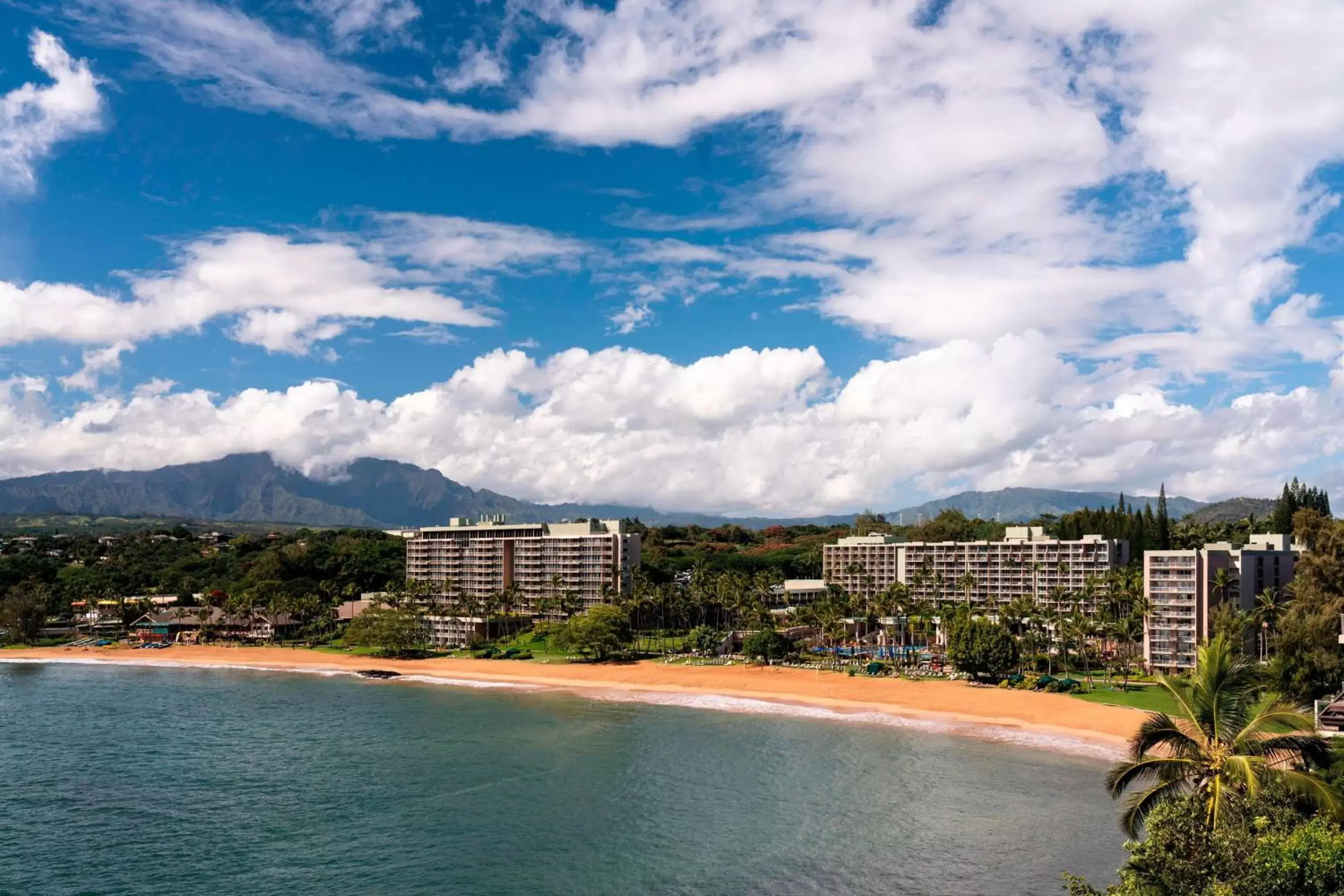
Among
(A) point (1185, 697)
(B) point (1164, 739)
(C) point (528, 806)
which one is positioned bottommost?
(C) point (528, 806)

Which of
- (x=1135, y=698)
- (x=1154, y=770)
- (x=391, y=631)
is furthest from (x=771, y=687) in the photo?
(x=1154, y=770)

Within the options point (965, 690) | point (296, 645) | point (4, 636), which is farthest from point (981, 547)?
point (4, 636)

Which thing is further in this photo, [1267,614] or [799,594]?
[799,594]

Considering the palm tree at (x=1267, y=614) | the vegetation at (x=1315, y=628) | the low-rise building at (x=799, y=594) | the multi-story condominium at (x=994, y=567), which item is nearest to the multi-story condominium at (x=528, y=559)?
the low-rise building at (x=799, y=594)

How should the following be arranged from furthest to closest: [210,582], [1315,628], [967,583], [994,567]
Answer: [210,582]
[994,567]
[967,583]
[1315,628]

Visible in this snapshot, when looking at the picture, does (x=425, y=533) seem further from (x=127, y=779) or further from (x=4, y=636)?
(x=127, y=779)

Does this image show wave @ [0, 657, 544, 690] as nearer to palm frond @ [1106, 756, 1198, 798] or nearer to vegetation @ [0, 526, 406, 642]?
vegetation @ [0, 526, 406, 642]

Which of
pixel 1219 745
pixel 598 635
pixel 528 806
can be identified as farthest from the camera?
pixel 598 635

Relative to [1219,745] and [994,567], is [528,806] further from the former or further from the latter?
[994,567]
